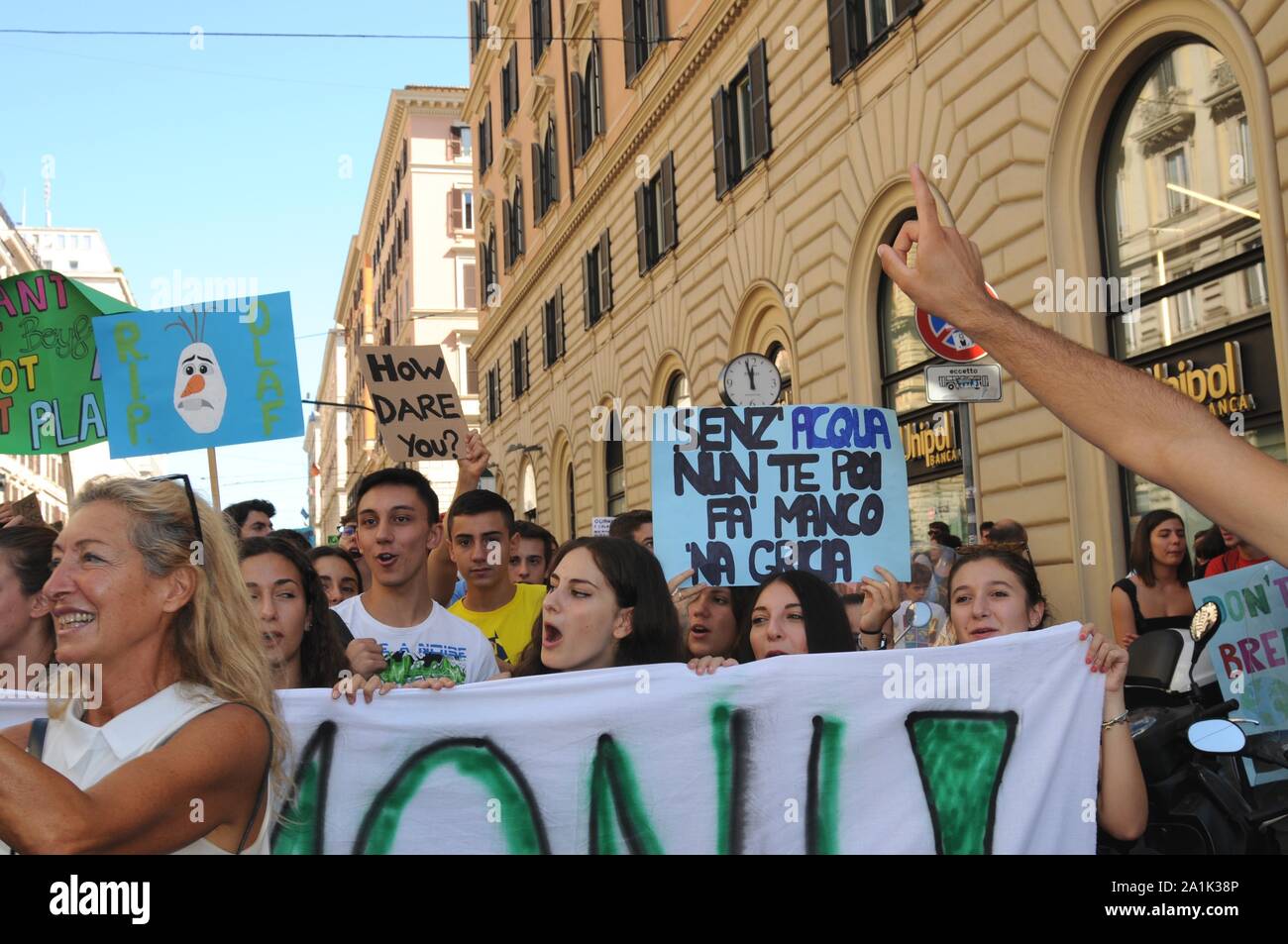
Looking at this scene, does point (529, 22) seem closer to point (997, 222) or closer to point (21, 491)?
point (997, 222)

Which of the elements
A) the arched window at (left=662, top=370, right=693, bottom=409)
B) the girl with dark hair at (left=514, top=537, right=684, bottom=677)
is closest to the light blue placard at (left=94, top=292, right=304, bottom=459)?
the girl with dark hair at (left=514, top=537, right=684, bottom=677)

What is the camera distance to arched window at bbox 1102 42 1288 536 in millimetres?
8961

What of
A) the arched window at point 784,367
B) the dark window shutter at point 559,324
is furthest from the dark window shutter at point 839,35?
the dark window shutter at point 559,324

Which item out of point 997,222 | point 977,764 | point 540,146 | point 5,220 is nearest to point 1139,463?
point 977,764

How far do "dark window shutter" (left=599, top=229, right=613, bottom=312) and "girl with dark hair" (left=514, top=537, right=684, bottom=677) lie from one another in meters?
21.0

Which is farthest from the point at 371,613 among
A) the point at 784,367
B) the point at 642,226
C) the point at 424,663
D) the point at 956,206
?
the point at 642,226

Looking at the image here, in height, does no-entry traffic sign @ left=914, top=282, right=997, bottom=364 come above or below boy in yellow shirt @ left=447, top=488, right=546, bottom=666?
above

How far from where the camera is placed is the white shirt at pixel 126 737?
8.25 feet

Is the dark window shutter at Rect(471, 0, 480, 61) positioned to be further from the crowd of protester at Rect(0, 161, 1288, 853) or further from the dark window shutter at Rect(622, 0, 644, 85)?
the crowd of protester at Rect(0, 161, 1288, 853)

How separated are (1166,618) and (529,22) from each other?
27515mm

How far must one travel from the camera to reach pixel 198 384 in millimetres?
6266

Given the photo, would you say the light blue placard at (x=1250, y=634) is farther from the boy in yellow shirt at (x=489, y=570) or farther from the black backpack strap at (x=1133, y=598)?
the boy in yellow shirt at (x=489, y=570)

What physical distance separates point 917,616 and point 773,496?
1708mm

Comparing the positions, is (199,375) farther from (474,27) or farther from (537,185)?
(474,27)
